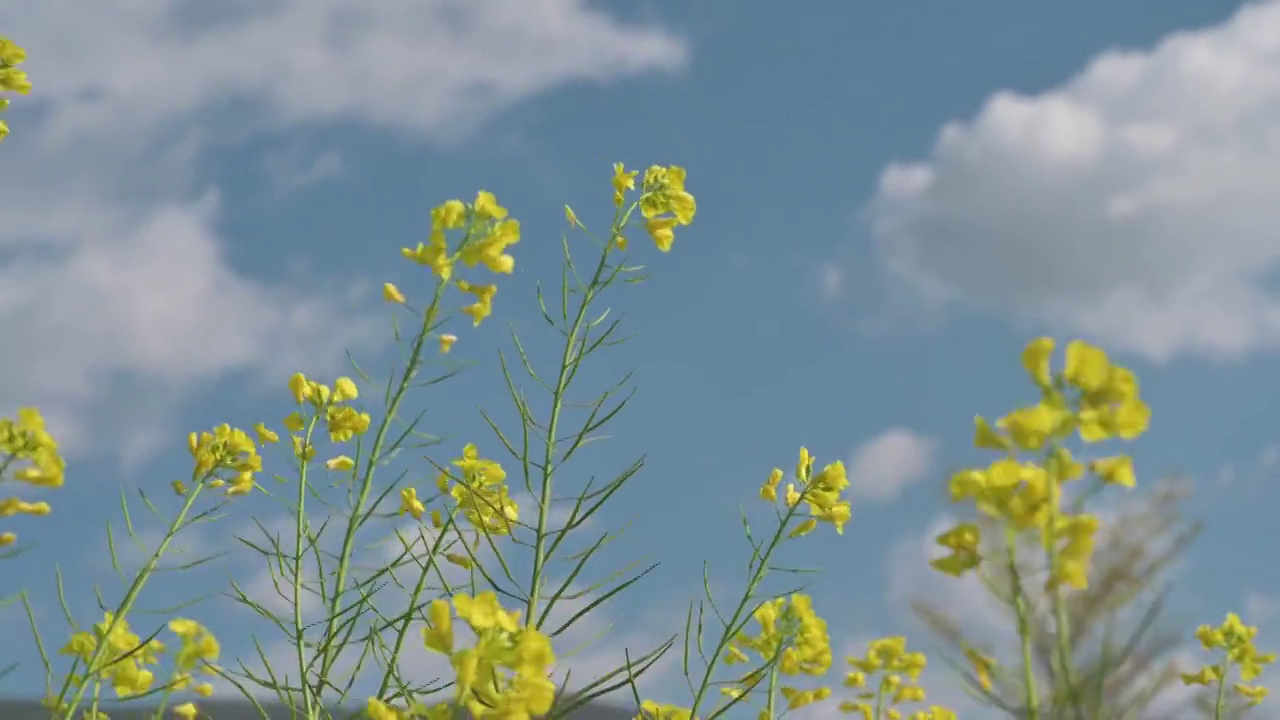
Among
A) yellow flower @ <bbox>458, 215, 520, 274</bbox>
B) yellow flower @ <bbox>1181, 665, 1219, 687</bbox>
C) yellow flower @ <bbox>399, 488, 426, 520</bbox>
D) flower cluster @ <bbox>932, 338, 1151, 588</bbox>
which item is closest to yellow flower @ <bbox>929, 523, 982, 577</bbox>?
flower cluster @ <bbox>932, 338, 1151, 588</bbox>

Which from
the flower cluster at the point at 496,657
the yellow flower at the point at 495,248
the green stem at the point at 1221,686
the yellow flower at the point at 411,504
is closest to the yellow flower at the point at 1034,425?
the flower cluster at the point at 496,657

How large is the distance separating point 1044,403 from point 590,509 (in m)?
1.48

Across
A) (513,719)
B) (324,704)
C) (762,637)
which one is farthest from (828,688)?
(513,719)

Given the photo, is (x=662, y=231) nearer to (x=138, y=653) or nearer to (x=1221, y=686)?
(x=138, y=653)

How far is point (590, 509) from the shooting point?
2.75m

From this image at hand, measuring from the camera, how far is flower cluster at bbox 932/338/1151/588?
1392 millimetres

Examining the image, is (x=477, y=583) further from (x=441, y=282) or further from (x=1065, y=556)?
(x=1065, y=556)

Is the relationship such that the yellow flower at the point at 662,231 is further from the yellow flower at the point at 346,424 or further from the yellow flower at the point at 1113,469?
the yellow flower at the point at 1113,469

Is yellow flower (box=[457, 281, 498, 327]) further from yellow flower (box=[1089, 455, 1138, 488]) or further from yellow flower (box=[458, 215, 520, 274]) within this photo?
yellow flower (box=[1089, 455, 1138, 488])

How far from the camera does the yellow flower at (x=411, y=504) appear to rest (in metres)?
3.18

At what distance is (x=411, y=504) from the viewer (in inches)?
126

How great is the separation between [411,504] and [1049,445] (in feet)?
6.97

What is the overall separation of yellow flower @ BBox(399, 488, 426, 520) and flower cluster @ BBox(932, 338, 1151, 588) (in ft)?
6.46

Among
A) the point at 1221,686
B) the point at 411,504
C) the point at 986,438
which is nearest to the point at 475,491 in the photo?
the point at 411,504
